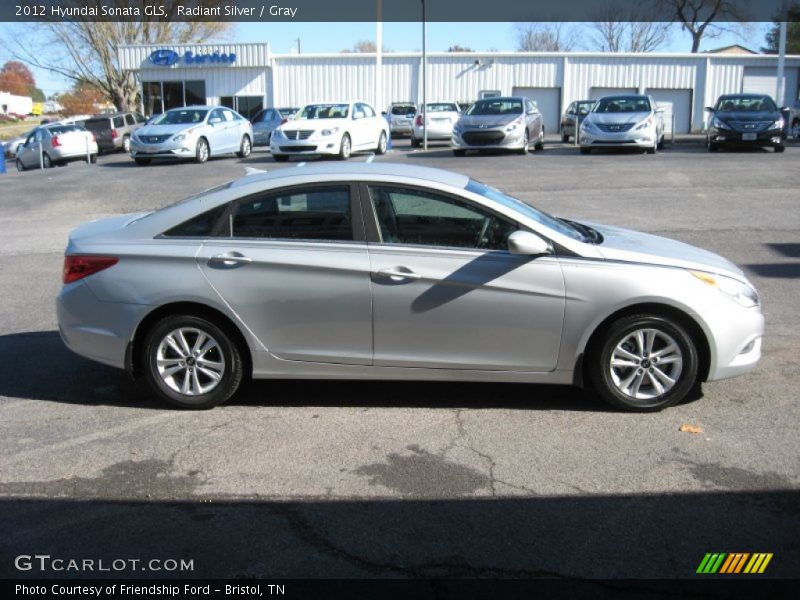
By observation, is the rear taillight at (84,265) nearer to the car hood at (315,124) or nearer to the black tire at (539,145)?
the car hood at (315,124)

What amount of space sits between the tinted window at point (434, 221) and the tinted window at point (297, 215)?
24 centimetres

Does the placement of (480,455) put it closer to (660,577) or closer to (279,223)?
(660,577)

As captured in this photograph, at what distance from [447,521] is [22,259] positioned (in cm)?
910

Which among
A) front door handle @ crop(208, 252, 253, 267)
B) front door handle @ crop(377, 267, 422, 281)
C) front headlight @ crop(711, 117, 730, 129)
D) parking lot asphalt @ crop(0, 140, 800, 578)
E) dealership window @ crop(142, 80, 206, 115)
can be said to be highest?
dealership window @ crop(142, 80, 206, 115)

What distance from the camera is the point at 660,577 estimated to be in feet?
11.6

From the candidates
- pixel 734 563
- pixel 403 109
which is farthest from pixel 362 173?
pixel 403 109

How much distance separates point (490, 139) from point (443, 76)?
2504 cm

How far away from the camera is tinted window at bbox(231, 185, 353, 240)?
562cm

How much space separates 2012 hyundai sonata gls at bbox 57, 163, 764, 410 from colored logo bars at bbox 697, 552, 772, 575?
1.82m

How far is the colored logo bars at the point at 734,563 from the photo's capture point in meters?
3.61

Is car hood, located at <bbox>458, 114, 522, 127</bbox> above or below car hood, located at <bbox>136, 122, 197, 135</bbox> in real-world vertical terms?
above

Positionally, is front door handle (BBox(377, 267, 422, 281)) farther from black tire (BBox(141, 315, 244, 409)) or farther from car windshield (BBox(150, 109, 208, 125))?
car windshield (BBox(150, 109, 208, 125))

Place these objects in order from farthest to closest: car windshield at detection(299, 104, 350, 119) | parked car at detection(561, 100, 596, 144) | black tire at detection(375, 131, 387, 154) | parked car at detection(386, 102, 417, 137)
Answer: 1. parked car at detection(386, 102, 417, 137)
2. parked car at detection(561, 100, 596, 144)
3. black tire at detection(375, 131, 387, 154)
4. car windshield at detection(299, 104, 350, 119)

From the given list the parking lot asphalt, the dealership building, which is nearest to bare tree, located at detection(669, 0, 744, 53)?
the dealership building
